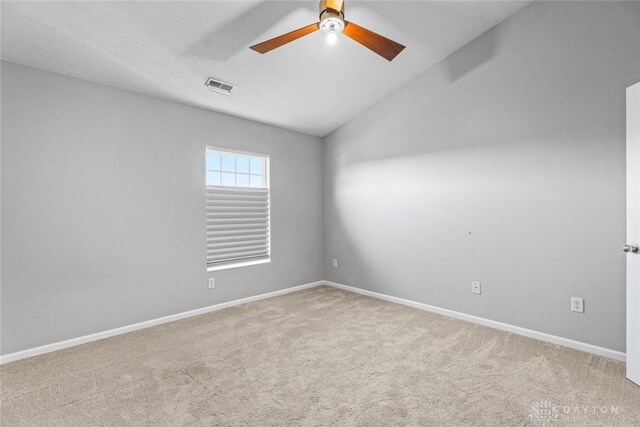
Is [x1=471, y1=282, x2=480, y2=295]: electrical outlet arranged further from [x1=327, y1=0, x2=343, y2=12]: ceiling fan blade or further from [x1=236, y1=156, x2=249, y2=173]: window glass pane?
[x1=236, y1=156, x2=249, y2=173]: window glass pane

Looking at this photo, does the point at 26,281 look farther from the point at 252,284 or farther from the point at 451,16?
the point at 451,16

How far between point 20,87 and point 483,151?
425 cm

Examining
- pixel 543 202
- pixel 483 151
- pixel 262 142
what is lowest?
pixel 543 202

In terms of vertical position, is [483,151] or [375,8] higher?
[375,8]

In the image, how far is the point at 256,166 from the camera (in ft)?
14.1

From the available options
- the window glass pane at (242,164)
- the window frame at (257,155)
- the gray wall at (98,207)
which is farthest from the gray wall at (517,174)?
the gray wall at (98,207)

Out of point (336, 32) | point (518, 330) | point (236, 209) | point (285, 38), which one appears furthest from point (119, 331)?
point (518, 330)

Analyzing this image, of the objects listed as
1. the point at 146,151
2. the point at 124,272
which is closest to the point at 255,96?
the point at 146,151

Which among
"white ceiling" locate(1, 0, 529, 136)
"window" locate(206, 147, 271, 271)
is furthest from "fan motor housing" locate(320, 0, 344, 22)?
"window" locate(206, 147, 271, 271)

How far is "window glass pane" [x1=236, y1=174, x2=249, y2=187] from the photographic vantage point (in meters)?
4.08

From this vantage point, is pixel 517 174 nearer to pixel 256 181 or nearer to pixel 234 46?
pixel 234 46

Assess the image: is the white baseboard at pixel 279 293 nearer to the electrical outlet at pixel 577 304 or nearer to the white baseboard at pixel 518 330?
the white baseboard at pixel 518 330

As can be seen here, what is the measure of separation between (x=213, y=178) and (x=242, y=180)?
411 mm

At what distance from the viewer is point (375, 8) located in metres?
2.69
